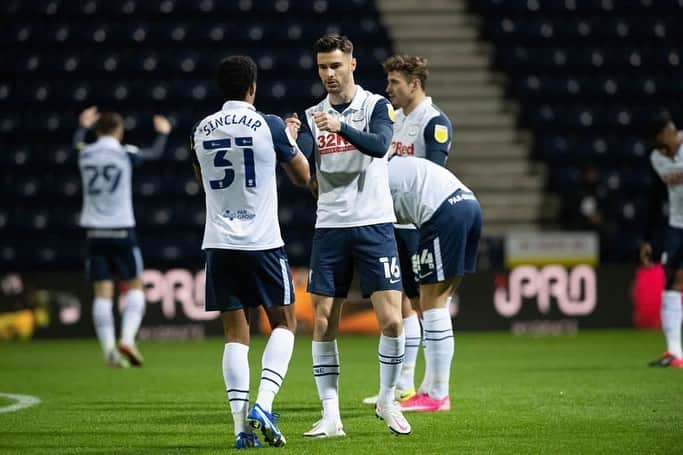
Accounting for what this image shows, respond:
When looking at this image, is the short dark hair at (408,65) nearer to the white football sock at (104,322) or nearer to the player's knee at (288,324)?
the player's knee at (288,324)

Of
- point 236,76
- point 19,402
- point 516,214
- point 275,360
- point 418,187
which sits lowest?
point 19,402

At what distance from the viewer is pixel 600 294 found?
1588 centimetres

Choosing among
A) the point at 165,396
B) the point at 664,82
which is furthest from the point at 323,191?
the point at 664,82

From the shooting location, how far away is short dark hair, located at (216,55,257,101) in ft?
19.8

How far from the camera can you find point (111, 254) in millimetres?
12062

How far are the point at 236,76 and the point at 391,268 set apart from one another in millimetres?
1320

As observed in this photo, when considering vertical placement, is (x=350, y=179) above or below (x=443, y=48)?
below

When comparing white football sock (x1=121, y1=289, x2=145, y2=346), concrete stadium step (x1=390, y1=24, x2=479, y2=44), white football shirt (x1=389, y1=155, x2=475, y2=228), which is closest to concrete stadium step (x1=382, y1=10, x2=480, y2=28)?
concrete stadium step (x1=390, y1=24, x2=479, y2=44)

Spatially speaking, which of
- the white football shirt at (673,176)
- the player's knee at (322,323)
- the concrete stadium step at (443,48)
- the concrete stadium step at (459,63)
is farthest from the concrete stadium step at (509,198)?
the player's knee at (322,323)

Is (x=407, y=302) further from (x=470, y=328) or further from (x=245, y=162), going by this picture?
(x=470, y=328)

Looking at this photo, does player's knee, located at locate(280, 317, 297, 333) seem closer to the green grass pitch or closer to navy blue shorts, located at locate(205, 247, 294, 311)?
navy blue shorts, located at locate(205, 247, 294, 311)

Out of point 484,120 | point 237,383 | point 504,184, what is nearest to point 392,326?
point 237,383

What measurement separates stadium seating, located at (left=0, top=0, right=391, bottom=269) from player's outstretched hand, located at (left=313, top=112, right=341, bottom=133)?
35.2 feet

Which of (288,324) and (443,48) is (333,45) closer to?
(288,324)
